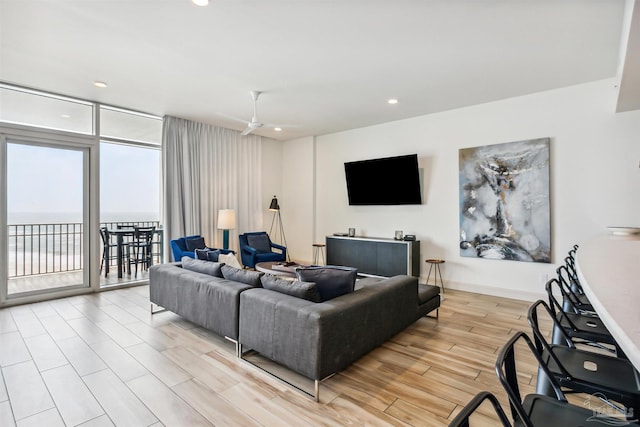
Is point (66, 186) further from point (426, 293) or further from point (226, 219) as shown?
point (426, 293)

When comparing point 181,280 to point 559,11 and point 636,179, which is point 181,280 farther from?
point 636,179

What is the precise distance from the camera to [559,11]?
2.63 m

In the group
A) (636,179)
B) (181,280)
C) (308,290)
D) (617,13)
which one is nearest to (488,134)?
(636,179)

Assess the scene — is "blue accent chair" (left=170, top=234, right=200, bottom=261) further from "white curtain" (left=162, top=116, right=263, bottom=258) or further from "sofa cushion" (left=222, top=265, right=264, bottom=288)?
"sofa cushion" (left=222, top=265, right=264, bottom=288)

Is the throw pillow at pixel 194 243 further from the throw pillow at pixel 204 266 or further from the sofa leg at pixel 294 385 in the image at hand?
the sofa leg at pixel 294 385

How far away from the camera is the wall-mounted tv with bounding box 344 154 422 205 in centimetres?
554

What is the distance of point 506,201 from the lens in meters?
4.65

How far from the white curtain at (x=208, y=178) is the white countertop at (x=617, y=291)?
5640mm

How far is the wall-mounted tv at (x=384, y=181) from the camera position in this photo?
18.2 ft

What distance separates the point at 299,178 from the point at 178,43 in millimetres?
4428

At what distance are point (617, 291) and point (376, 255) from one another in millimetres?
4665

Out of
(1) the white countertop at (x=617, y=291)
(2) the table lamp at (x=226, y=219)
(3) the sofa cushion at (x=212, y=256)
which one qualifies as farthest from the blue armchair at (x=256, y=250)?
(1) the white countertop at (x=617, y=291)

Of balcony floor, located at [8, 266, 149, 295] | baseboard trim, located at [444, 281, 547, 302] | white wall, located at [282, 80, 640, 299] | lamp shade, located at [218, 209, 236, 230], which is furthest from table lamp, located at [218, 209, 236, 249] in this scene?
baseboard trim, located at [444, 281, 547, 302]

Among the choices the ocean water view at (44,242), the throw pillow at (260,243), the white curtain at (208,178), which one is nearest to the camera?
the ocean water view at (44,242)
